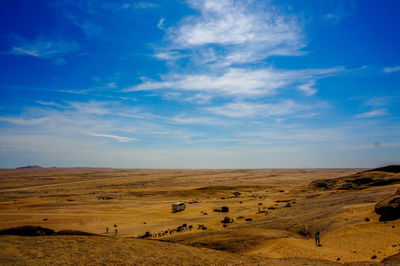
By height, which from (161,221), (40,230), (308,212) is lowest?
(161,221)

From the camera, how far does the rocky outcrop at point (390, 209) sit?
84.5 feet

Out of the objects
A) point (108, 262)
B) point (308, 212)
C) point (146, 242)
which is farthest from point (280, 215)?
point (108, 262)

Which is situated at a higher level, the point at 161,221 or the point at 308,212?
the point at 308,212

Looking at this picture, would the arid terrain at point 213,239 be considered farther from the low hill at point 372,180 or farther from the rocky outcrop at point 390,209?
the low hill at point 372,180

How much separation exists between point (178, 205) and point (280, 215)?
21.8m

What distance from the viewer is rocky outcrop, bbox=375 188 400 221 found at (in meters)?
25.8

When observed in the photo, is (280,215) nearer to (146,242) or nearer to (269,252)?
(269,252)

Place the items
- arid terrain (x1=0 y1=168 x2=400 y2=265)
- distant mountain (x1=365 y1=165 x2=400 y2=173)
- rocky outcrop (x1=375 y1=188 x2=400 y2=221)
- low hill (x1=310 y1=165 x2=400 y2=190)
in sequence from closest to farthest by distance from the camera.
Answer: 1. arid terrain (x1=0 y1=168 x2=400 y2=265)
2. rocky outcrop (x1=375 y1=188 x2=400 y2=221)
3. low hill (x1=310 y1=165 x2=400 y2=190)
4. distant mountain (x1=365 y1=165 x2=400 y2=173)

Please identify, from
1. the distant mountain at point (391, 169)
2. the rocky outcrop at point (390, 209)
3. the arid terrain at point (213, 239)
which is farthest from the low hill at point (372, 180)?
the rocky outcrop at point (390, 209)

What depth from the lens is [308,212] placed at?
3662 cm

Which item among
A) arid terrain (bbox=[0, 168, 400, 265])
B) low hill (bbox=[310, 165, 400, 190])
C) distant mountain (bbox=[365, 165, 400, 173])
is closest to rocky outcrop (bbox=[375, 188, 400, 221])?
arid terrain (bbox=[0, 168, 400, 265])

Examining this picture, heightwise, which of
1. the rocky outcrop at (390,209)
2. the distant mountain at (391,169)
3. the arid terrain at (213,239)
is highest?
the distant mountain at (391,169)

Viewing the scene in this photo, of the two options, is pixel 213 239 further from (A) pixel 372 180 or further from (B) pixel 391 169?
(B) pixel 391 169

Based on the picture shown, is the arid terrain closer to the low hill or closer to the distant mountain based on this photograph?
the low hill
